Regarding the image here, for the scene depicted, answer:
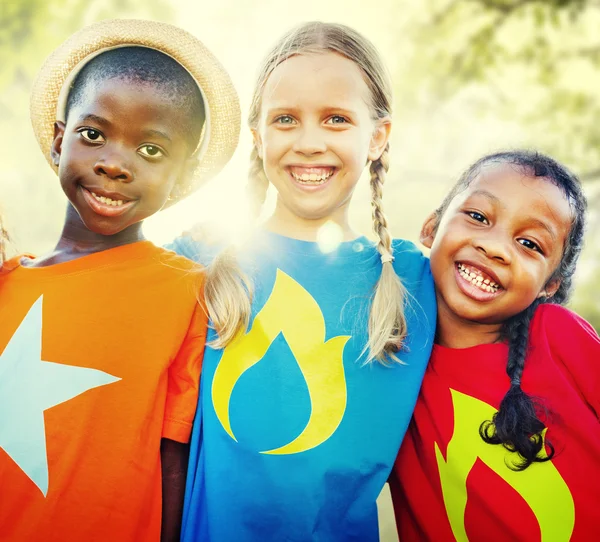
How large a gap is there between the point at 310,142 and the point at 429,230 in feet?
2.02

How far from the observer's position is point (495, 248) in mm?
1869

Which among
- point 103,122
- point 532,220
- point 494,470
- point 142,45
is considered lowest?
point 494,470

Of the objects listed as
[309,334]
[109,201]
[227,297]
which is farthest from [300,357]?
[109,201]

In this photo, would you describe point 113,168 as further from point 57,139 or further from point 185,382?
point 185,382

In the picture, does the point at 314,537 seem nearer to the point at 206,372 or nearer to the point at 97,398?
the point at 206,372

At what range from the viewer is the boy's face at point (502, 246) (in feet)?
6.19

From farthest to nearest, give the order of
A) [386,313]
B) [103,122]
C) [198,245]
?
[198,245] → [386,313] → [103,122]

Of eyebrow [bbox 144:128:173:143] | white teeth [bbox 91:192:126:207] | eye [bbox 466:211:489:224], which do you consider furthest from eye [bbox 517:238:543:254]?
white teeth [bbox 91:192:126:207]

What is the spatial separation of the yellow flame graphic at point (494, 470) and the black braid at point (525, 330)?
28 mm

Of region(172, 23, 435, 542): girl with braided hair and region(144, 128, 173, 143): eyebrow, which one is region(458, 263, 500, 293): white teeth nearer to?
region(172, 23, 435, 542): girl with braided hair

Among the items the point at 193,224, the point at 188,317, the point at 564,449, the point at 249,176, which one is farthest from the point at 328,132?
the point at 564,449

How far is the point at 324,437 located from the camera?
175 cm

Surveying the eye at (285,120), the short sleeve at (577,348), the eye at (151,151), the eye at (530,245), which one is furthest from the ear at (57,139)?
the short sleeve at (577,348)

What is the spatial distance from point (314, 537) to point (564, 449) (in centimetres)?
80
